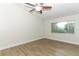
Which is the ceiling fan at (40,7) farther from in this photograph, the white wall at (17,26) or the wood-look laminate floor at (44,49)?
the wood-look laminate floor at (44,49)

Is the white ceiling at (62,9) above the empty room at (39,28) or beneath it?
above

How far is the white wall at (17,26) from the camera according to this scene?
1.58 m

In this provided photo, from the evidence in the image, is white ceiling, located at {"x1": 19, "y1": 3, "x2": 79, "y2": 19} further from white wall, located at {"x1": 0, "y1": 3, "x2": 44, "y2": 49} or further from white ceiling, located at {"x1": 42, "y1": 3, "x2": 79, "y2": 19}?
white wall, located at {"x1": 0, "y1": 3, "x2": 44, "y2": 49}

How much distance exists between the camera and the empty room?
1.58 m

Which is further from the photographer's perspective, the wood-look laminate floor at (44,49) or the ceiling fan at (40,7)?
the wood-look laminate floor at (44,49)

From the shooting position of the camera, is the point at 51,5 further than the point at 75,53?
No

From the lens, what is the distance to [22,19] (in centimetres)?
165

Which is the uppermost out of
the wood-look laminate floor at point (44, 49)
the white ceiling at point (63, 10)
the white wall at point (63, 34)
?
the white ceiling at point (63, 10)

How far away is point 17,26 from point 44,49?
1.54 ft

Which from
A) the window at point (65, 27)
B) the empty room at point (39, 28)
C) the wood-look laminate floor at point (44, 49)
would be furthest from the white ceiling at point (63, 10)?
the wood-look laminate floor at point (44, 49)

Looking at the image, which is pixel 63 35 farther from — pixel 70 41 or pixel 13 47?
pixel 13 47

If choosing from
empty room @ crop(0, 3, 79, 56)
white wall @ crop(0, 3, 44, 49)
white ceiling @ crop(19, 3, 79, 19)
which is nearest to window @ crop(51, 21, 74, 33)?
empty room @ crop(0, 3, 79, 56)

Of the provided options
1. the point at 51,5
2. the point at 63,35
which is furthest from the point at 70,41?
the point at 51,5

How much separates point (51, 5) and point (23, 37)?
521 millimetres
